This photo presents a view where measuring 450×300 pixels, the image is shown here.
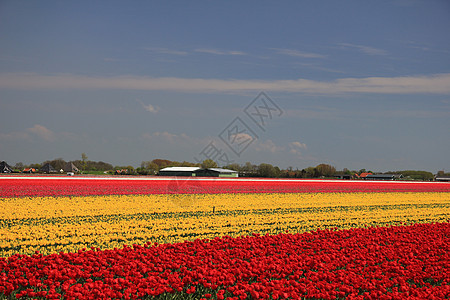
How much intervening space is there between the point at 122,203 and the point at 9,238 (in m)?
11.3

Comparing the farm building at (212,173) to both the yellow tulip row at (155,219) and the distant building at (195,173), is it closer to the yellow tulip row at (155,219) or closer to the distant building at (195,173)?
the distant building at (195,173)

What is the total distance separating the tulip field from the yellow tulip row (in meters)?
0.05

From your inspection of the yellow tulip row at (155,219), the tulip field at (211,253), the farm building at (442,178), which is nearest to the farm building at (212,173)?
the farm building at (442,178)

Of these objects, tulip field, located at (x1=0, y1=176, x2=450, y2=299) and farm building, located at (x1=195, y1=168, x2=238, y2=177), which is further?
farm building, located at (x1=195, y1=168, x2=238, y2=177)

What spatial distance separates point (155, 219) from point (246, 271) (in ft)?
34.6

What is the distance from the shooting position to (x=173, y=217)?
1969cm

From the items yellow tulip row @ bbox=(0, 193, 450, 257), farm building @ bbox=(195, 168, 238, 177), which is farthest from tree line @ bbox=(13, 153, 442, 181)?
yellow tulip row @ bbox=(0, 193, 450, 257)

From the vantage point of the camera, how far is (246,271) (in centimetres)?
878

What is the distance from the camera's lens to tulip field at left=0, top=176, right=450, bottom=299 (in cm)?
775

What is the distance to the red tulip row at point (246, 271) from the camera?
7566 millimetres

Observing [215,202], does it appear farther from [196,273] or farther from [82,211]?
[196,273]

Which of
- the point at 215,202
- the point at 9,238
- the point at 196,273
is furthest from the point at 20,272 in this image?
the point at 215,202

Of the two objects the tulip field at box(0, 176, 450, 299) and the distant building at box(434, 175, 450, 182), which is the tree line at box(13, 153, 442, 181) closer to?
the distant building at box(434, 175, 450, 182)

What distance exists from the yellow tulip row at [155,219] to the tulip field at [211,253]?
0.05 metres
